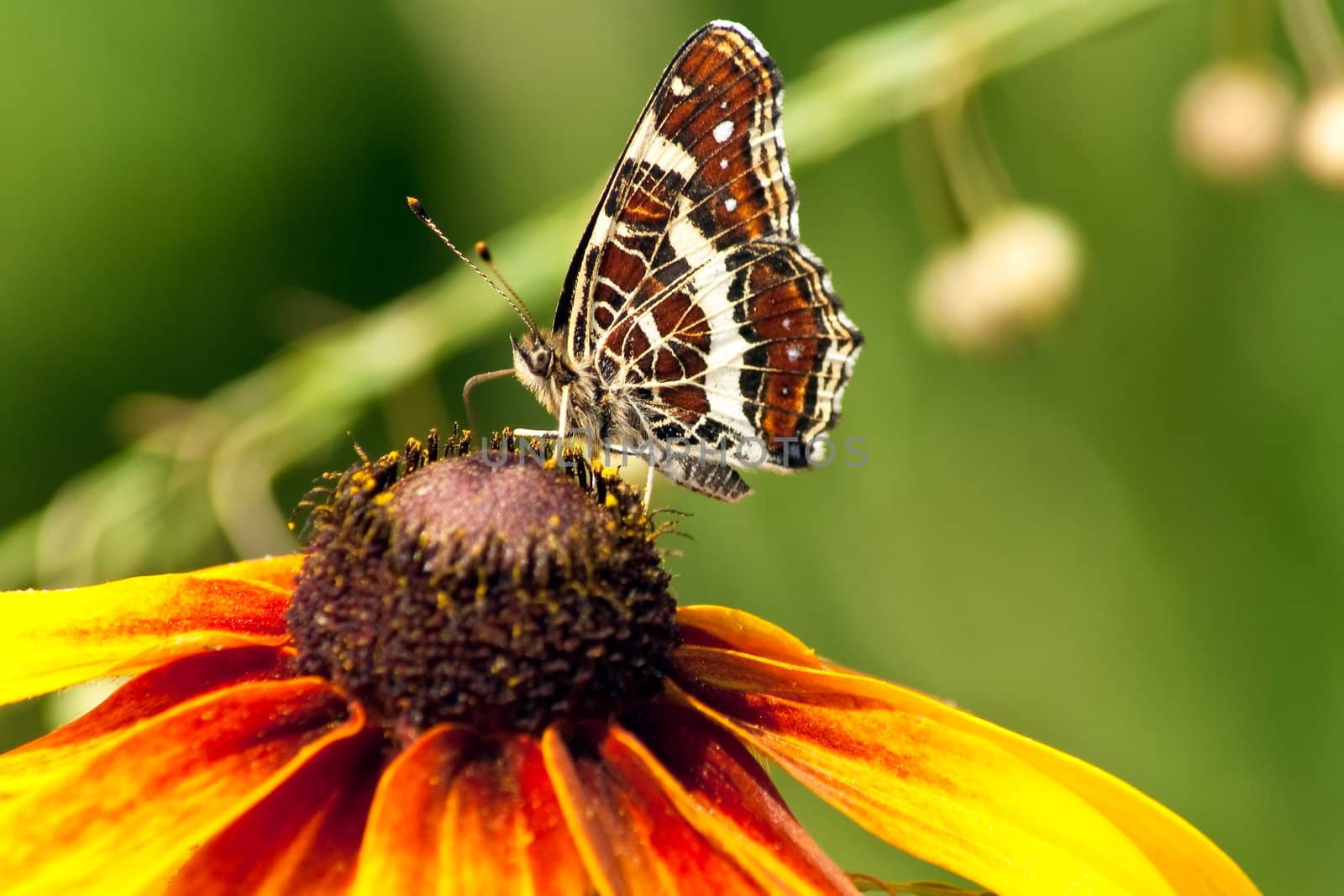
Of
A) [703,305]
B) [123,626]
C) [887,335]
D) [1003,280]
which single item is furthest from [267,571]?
[887,335]

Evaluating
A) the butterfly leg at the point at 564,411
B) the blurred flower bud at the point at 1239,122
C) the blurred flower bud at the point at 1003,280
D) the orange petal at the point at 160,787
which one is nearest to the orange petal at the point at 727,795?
the orange petal at the point at 160,787

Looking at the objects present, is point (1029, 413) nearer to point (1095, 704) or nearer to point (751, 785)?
point (1095, 704)

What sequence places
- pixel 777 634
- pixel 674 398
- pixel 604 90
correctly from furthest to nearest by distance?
pixel 604 90 < pixel 674 398 < pixel 777 634

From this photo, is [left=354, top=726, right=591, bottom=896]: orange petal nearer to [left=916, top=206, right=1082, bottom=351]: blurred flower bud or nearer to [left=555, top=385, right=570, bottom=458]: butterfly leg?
[left=555, top=385, right=570, bottom=458]: butterfly leg

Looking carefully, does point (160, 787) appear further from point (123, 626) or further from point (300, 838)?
point (123, 626)

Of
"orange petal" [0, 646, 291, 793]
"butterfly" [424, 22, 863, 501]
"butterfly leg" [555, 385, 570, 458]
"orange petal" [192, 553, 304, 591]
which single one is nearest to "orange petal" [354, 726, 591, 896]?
"orange petal" [0, 646, 291, 793]

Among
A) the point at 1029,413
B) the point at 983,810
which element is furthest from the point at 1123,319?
the point at 983,810
